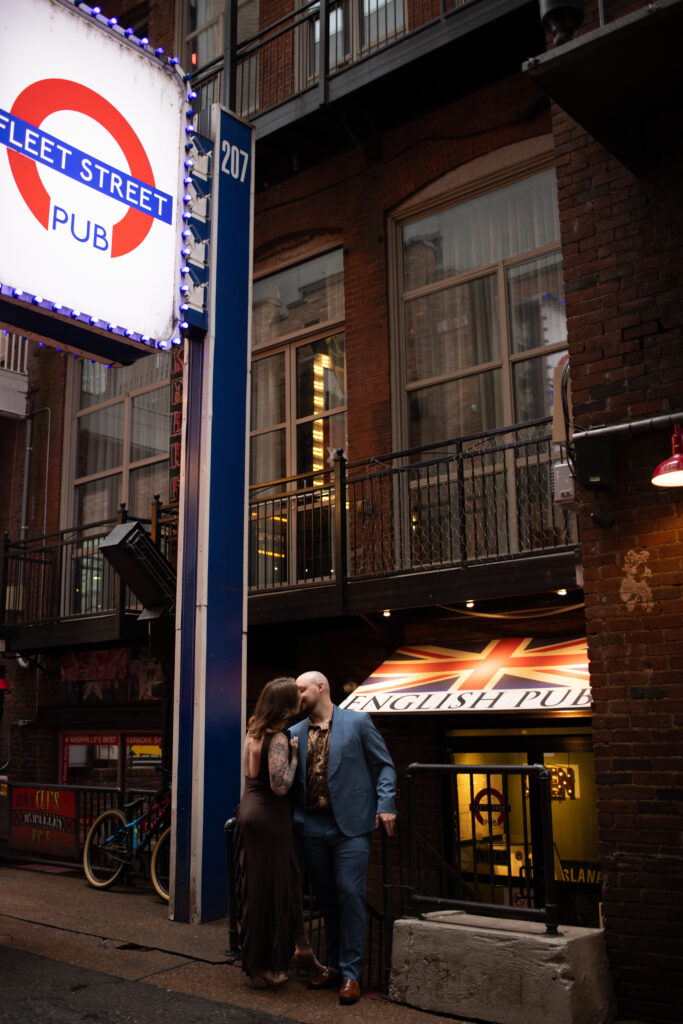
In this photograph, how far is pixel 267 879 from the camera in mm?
5551

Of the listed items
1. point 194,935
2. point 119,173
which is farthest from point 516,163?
point 194,935

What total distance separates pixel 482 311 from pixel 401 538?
2798mm

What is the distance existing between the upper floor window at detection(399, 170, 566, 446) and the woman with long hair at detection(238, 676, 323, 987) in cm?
560

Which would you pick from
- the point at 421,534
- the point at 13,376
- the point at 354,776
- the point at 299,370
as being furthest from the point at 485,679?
the point at 13,376

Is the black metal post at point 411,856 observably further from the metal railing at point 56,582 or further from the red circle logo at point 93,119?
the metal railing at point 56,582

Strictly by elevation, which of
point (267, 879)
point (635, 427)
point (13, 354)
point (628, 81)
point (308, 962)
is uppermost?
point (13, 354)

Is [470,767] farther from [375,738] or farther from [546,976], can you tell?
[546,976]

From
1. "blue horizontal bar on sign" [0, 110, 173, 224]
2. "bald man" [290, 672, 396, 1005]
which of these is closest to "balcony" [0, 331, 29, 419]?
"blue horizontal bar on sign" [0, 110, 173, 224]

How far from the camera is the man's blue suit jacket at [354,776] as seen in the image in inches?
221

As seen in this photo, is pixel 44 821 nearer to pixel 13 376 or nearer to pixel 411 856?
pixel 411 856

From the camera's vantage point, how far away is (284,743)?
5.57m

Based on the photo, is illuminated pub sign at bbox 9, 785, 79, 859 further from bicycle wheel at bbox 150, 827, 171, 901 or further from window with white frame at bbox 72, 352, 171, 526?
window with white frame at bbox 72, 352, 171, 526

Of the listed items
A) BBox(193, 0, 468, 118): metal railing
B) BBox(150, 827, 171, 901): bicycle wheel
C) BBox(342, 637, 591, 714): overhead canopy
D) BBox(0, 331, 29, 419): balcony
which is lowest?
BBox(150, 827, 171, 901): bicycle wheel

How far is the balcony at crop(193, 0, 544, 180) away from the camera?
32.7 ft
